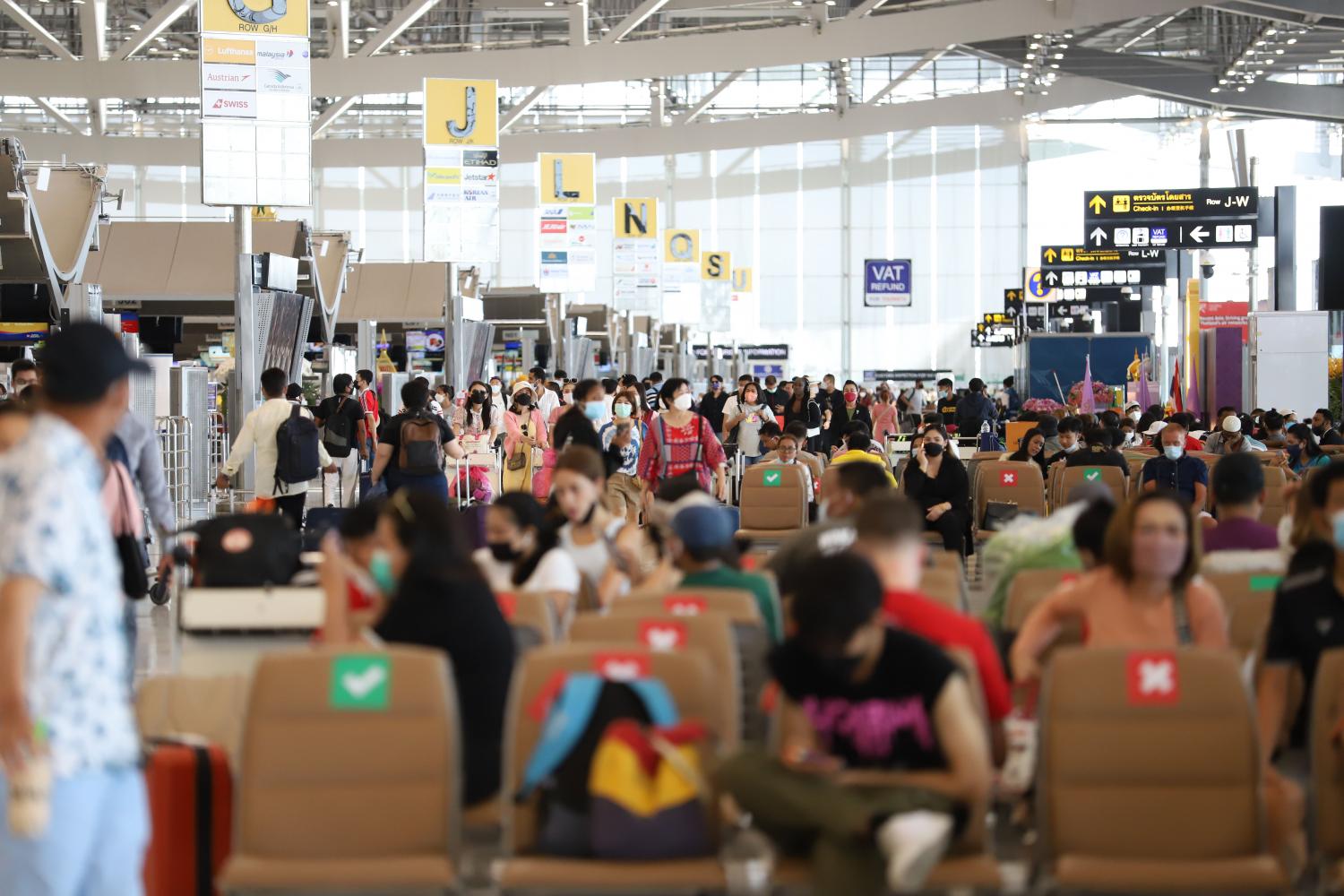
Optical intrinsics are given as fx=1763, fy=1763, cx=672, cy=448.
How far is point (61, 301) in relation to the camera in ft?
50.8

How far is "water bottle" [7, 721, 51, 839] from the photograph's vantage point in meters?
3.17

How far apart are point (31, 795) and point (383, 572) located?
2252mm

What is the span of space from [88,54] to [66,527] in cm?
3133

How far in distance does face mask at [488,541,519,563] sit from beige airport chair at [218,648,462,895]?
100 inches

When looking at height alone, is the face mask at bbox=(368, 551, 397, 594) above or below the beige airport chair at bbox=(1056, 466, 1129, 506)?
above

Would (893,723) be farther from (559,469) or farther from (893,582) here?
(559,469)

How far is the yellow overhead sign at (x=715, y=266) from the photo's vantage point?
145 ft

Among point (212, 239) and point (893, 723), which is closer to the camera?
point (893, 723)

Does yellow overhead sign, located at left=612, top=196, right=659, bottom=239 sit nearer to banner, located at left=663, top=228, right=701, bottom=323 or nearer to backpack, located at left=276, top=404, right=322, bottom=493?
banner, located at left=663, top=228, right=701, bottom=323

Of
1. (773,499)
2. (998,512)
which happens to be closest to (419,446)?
(773,499)

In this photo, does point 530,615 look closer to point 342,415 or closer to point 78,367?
point 78,367

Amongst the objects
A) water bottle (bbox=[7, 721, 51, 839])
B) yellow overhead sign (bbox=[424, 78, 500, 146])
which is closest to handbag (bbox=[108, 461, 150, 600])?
water bottle (bbox=[7, 721, 51, 839])

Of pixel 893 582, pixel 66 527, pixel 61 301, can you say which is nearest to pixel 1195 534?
pixel 893 582

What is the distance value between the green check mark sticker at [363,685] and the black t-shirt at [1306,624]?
2.38m
